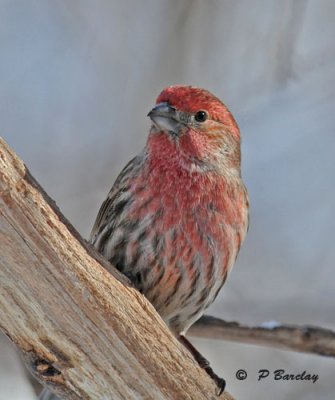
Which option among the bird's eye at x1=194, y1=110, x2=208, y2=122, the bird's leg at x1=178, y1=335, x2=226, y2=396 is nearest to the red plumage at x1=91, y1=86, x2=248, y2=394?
the bird's eye at x1=194, y1=110, x2=208, y2=122

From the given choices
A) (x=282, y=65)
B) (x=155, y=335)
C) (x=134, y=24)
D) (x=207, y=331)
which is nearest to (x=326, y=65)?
(x=282, y=65)

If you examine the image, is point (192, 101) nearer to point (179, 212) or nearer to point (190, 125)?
point (190, 125)

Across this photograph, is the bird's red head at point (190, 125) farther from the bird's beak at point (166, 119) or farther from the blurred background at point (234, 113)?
the blurred background at point (234, 113)

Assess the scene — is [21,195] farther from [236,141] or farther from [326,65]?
[326,65]

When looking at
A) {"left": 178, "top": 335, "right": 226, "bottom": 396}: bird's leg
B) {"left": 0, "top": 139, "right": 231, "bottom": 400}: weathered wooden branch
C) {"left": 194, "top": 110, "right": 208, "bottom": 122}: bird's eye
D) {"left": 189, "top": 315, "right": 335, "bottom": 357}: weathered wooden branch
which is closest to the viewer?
{"left": 0, "top": 139, "right": 231, "bottom": 400}: weathered wooden branch

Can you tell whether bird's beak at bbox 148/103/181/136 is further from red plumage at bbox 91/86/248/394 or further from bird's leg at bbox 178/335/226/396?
bird's leg at bbox 178/335/226/396

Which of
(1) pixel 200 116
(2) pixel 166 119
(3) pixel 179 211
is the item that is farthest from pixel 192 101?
(3) pixel 179 211

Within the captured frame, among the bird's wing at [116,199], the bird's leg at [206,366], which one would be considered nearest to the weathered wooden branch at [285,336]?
the bird's leg at [206,366]
